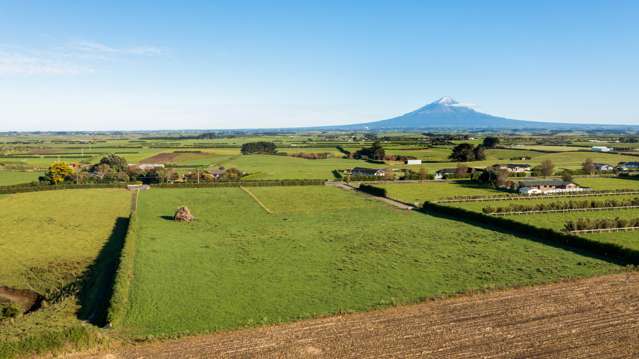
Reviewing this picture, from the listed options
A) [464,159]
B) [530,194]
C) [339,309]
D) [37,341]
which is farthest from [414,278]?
[464,159]

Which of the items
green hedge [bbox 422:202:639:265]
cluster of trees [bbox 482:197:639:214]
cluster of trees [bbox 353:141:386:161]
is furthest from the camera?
cluster of trees [bbox 353:141:386:161]

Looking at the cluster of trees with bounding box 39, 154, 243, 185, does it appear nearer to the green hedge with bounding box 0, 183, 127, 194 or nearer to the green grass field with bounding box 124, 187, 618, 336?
the green hedge with bounding box 0, 183, 127, 194

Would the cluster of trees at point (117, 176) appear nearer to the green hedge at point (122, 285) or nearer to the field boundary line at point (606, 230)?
the green hedge at point (122, 285)

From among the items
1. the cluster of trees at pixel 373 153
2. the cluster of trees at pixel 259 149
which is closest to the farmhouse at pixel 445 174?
the cluster of trees at pixel 373 153

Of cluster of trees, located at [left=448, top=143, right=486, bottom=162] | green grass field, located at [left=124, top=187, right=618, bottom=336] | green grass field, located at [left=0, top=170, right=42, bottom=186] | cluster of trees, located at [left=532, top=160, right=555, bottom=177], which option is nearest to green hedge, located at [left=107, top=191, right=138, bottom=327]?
green grass field, located at [left=124, top=187, right=618, bottom=336]

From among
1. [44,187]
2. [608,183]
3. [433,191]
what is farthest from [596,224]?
[44,187]
